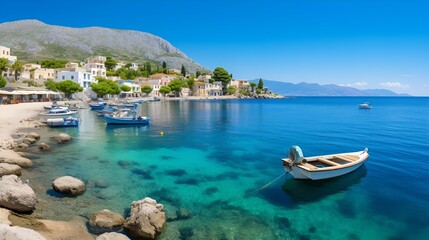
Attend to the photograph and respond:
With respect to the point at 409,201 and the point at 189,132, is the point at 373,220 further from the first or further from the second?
the point at 189,132

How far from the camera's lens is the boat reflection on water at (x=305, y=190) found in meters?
16.3

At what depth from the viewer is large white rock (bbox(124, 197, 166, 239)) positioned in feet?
38.1

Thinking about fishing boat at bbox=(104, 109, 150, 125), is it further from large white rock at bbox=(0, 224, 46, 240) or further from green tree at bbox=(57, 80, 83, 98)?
green tree at bbox=(57, 80, 83, 98)

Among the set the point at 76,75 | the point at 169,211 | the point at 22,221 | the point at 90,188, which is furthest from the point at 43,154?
the point at 76,75

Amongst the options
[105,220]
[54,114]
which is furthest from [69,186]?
[54,114]

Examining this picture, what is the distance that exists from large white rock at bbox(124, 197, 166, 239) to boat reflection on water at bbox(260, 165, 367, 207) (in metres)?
6.69

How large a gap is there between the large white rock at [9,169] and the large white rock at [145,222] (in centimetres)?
1058

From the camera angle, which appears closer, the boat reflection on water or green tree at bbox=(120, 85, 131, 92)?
the boat reflection on water

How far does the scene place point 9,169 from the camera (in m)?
18.0

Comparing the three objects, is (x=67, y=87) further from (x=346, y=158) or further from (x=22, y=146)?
(x=346, y=158)

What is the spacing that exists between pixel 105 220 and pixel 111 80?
99751mm

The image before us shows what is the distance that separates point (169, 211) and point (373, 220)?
10010 mm

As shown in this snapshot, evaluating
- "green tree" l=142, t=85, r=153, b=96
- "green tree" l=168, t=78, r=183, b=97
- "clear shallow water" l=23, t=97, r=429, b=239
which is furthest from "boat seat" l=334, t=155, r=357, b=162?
"green tree" l=168, t=78, r=183, b=97

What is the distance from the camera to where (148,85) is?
132750mm
